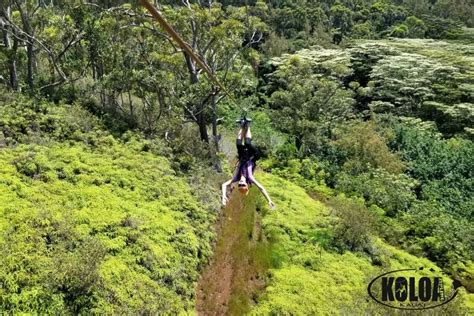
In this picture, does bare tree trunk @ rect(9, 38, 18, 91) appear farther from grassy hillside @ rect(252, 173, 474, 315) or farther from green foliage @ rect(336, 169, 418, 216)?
green foliage @ rect(336, 169, 418, 216)

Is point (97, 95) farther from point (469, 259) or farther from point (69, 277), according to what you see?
point (469, 259)

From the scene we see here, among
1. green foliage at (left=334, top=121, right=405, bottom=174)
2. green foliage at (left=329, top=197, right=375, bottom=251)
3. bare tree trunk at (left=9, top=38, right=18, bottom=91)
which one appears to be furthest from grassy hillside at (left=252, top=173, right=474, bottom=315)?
bare tree trunk at (left=9, top=38, right=18, bottom=91)

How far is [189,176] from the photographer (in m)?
16.2

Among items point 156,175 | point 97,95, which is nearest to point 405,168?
point 156,175

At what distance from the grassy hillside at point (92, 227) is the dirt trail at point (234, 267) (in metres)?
0.55

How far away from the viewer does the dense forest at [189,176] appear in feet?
32.0

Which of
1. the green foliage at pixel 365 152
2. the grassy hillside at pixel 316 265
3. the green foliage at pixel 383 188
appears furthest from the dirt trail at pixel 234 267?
the green foliage at pixel 365 152

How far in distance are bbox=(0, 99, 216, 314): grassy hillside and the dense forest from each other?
0.05 metres

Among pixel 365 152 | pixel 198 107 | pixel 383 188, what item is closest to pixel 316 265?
pixel 383 188

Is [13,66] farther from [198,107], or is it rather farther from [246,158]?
[246,158]

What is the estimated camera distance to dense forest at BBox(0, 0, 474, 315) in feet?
32.0

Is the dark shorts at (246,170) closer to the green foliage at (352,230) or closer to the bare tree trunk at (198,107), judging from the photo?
the green foliage at (352,230)

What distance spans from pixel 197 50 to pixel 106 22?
13.4 ft

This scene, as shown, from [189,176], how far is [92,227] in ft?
20.1
